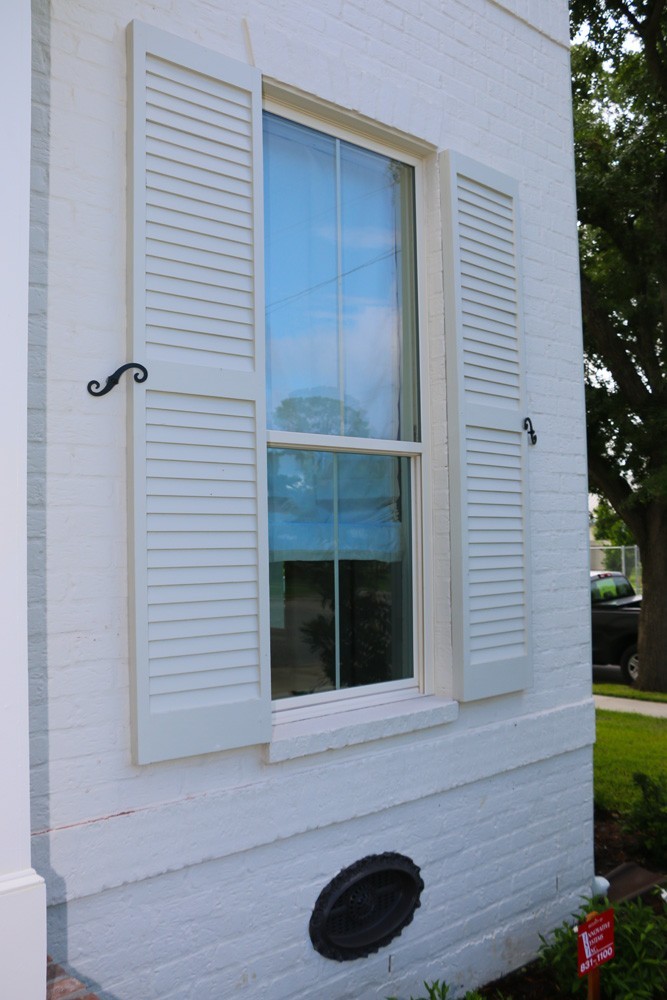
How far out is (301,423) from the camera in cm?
327

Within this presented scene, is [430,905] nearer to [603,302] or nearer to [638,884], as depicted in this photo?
[638,884]

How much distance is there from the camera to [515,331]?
3.99 meters

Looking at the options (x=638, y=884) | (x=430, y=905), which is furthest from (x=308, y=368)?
(x=638, y=884)

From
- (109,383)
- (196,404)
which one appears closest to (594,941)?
(196,404)

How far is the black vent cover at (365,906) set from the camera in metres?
3.07

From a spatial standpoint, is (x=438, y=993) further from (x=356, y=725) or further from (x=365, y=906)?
(x=356, y=725)

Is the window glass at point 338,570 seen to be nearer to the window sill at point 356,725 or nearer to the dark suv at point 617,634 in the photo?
the window sill at point 356,725

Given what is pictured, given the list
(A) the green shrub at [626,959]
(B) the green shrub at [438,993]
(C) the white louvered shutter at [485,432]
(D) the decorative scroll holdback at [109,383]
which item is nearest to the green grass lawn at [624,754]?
(A) the green shrub at [626,959]

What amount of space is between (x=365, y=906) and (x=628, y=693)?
8.15 m

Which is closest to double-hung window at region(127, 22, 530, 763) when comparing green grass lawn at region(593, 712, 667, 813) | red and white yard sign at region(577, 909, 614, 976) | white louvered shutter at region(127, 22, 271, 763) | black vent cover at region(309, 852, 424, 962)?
white louvered shutter at region(127, 22, 271, 763)

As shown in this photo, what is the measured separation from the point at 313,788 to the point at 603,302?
26.5ft

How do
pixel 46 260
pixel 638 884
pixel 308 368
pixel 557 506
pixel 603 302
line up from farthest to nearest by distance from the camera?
pixel 603 302
pixel 638 884
pixel 557 506
pixel 308 368
pixel 46 260

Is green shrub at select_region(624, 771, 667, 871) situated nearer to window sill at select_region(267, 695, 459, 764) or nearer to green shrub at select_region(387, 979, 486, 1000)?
green shrub at select_region(387, 979, 486, 1000)

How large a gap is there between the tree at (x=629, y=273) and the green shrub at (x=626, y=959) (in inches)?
221
